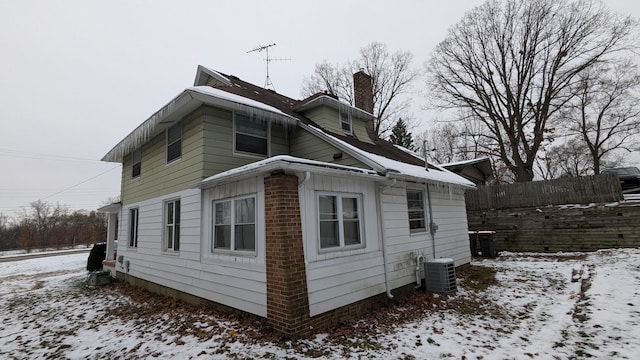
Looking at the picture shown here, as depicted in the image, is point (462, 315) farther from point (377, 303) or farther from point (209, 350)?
point (209, 350)

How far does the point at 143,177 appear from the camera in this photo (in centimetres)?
949

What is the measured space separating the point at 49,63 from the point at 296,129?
1564 cm

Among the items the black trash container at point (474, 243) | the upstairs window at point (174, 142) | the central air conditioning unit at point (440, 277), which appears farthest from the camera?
the black trash container at point (474, 243)

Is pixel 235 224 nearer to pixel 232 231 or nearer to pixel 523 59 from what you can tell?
pixel 232 231

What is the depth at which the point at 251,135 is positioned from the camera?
7535 millimetres

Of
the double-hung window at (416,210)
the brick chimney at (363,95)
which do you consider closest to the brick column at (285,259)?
the double-hung window at (416,210)

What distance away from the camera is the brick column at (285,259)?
4355 millimetres

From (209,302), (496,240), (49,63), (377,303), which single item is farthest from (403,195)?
(49,63)

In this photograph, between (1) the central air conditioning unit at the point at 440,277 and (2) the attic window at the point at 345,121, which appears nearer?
(1) the central air conditioning unit at the point at 440,277

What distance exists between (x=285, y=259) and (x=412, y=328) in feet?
8.16

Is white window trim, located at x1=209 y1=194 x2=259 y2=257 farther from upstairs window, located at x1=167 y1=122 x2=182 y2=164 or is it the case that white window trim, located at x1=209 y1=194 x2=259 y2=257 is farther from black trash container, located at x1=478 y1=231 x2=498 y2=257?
black trash container, located at x1=478 y1=231 x2=498 y2=257

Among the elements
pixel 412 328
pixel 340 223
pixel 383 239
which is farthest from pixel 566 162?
pixel 340 223

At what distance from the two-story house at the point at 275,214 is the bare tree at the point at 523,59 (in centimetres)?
1309

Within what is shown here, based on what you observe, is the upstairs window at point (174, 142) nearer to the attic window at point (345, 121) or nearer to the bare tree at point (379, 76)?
the attic window at point (345, 121)
